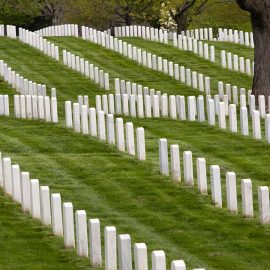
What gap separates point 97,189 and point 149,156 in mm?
3421

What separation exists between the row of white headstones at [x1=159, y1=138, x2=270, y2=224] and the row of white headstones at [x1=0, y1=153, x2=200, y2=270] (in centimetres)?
212

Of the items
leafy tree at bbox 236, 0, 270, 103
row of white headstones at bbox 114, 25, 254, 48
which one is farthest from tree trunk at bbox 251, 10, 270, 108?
row of white headstones at bbox 114, 25, 254, 48

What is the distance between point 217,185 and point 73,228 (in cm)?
304

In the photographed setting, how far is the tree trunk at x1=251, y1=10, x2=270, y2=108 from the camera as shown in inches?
1243

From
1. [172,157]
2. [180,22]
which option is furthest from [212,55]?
[172,157]

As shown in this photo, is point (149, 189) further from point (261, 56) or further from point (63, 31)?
point (63, 31)

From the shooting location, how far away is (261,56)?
32.1m

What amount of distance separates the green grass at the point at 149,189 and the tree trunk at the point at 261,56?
4280mm

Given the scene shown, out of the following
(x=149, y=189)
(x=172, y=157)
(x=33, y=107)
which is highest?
(x=172, y=157)

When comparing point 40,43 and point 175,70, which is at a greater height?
point 40,43

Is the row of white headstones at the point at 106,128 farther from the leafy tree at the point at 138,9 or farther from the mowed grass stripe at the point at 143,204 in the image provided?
the leafy tree at the point at 138,9

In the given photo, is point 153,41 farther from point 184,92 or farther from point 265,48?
point 265,48

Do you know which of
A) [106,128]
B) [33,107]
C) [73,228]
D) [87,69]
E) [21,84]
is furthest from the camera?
[87,69]

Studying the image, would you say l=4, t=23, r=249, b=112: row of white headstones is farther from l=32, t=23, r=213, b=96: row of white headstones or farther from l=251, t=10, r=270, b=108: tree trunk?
l=251, t=10, r=270, b=108: tree trunk
